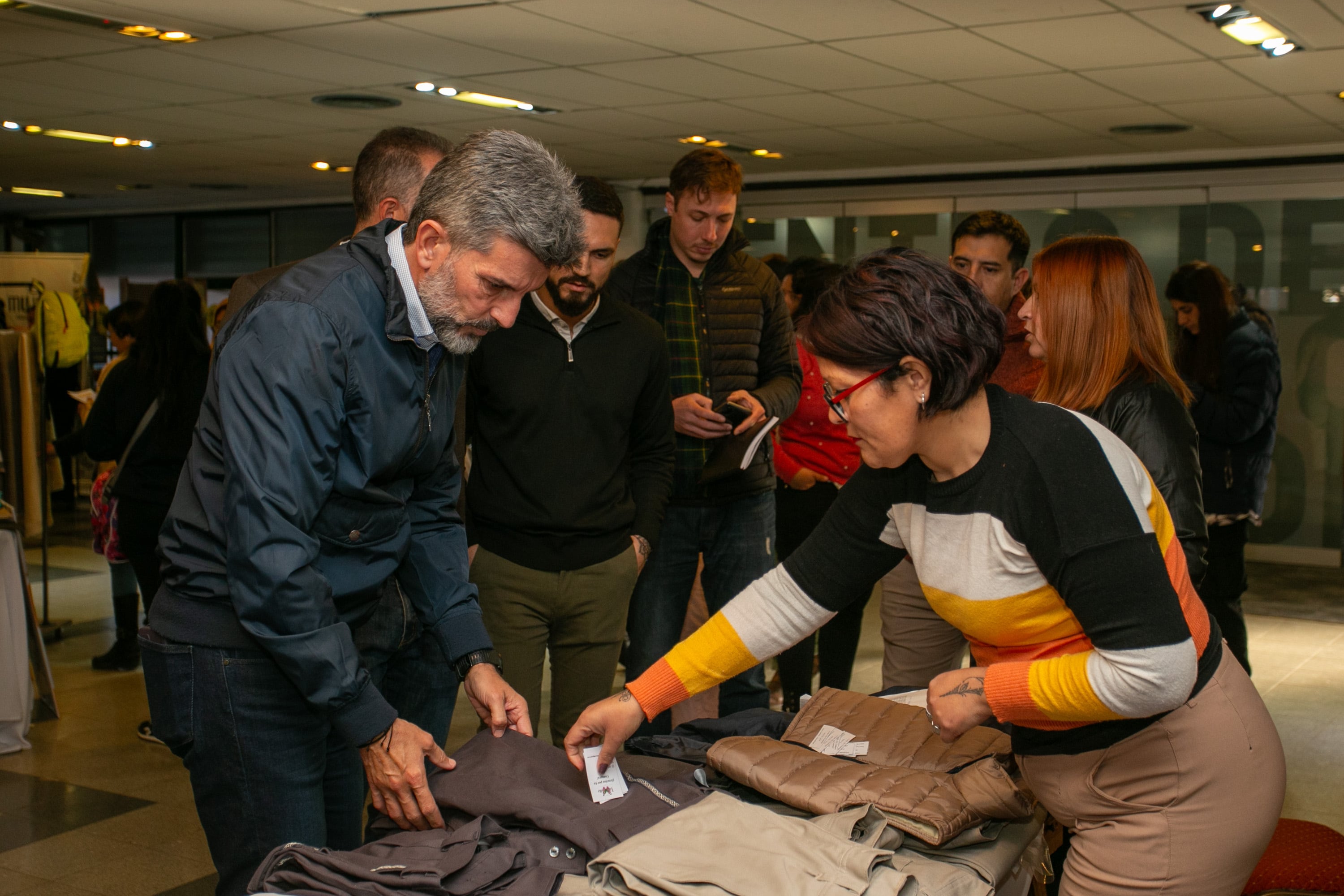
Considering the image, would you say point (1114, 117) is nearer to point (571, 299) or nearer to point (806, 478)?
point (806, 478)

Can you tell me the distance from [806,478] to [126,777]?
258 centimetres

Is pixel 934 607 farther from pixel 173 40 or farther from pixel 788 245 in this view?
pixel 788 245

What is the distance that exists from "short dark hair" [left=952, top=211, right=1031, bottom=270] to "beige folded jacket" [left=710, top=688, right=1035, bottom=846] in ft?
5.62

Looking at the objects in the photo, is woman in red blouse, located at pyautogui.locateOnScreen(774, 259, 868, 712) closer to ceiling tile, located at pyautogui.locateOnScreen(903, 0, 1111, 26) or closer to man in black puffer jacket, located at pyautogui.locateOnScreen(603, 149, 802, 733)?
man in black puffer jacket, located at pyautogui.locateOnScreen(603, 149, 802, 733)

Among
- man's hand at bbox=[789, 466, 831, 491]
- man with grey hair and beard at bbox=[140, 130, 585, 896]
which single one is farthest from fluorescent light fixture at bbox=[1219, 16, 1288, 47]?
man with grey hair and beard at bbox=[140, 130, 585, 896]

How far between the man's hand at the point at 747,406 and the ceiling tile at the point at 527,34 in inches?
96.1

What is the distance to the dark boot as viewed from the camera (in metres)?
5.44

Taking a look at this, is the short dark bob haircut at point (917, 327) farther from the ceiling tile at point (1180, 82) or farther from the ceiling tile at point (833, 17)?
the ceiling tile at point (1180, 82)

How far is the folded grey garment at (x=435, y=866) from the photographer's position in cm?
139

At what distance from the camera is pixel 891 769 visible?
180 cm

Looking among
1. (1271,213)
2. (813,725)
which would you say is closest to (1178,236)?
(1271,213)

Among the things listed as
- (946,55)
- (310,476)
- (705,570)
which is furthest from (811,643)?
(946,55)

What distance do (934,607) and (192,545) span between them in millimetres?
1064

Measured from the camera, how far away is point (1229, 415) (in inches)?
196
